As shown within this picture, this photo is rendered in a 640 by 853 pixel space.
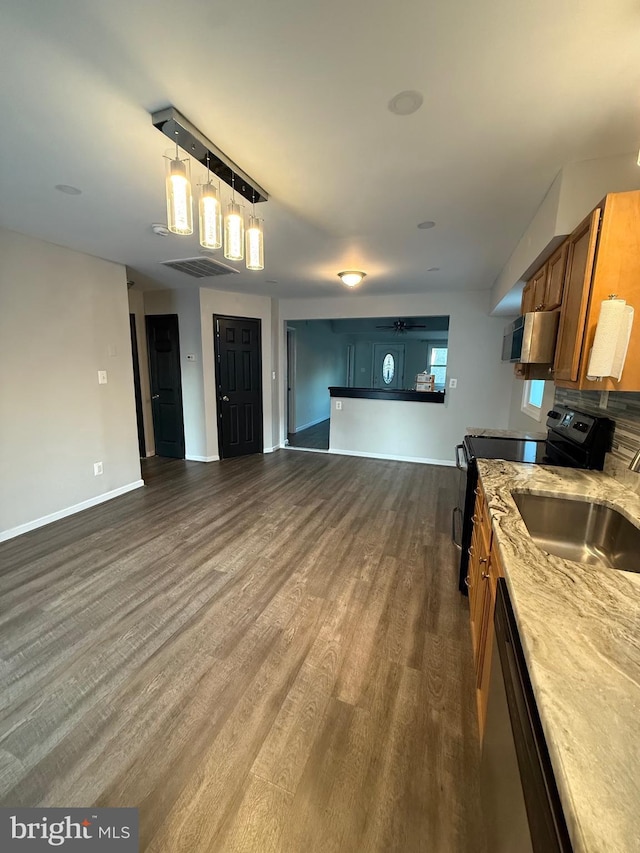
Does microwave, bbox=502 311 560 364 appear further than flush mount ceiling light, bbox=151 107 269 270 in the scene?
Yes

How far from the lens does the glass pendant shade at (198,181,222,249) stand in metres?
1.65

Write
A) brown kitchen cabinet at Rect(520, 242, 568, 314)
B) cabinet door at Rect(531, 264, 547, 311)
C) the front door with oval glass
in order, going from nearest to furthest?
1. brown kitchen cabinet at Rect(520, 242, 568, 314)
2. cabinet door at Rect(531, 264, 547, 311)
3. the front door with oval glass

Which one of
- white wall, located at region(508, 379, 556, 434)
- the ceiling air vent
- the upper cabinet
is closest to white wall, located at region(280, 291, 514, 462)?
white wall, located at region(508, 379, 556, 434)

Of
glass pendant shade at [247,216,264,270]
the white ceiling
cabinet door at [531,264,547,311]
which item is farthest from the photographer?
cabinet door at [531,264,547,311]

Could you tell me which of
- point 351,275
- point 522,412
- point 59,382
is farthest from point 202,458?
point 522,412

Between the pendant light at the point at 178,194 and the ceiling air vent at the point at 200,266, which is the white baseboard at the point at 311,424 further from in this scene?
the pendant light at the point at 178,194

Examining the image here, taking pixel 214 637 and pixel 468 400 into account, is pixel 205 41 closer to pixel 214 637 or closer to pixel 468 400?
pixel 214 637

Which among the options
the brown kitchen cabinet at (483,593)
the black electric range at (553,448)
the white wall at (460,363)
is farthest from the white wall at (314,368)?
the brown kitchen cabinet at (483,593)

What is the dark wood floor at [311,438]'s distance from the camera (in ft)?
19.8

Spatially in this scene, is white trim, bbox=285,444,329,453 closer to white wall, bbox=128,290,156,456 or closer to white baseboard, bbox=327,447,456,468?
white baseboard, bbox=327,447,456,468

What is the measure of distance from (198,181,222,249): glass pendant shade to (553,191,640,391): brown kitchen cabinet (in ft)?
5.46

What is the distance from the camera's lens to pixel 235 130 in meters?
1.52

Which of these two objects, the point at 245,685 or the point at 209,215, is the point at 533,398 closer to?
the point at 209,215

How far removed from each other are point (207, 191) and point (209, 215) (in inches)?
4.1
